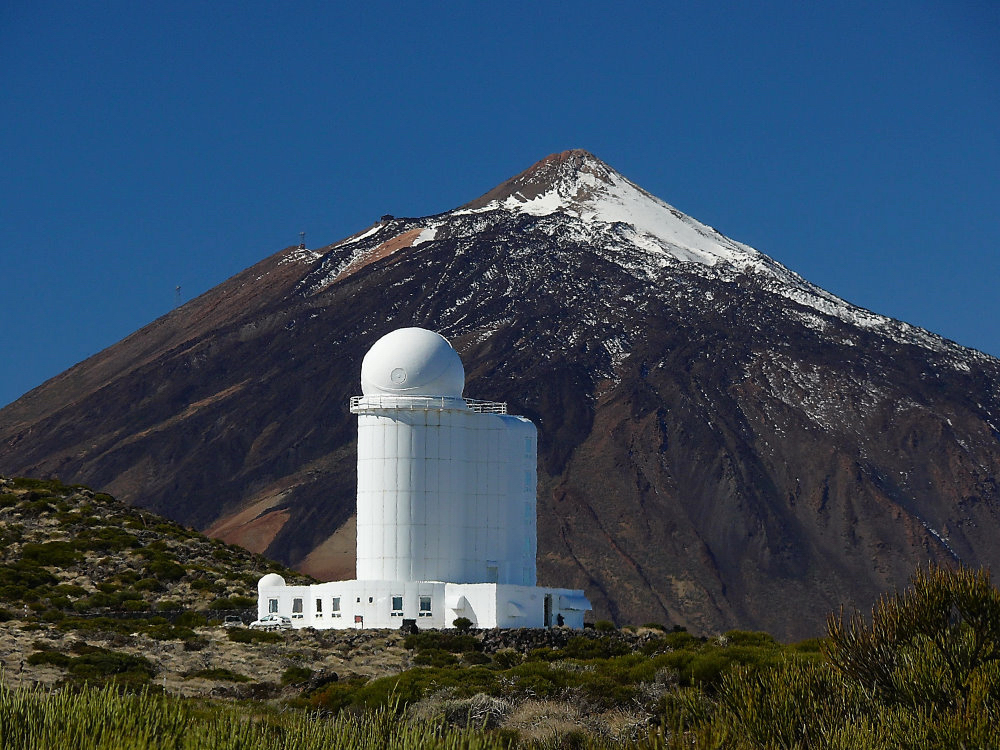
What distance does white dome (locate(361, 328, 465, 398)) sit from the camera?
48.6m

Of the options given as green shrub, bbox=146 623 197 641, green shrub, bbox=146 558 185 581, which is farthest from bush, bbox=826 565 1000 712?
green shrub, bbox=146 558 185 581

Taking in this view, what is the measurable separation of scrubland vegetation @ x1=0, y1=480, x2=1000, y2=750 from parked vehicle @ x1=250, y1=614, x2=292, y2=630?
1.80 meters

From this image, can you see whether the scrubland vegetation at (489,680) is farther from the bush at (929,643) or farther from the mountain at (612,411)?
the mountain at (612,411)

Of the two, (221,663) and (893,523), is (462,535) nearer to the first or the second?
(221,663)

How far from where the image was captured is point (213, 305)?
197m

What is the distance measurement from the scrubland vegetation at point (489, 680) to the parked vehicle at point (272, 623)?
5.90 ft

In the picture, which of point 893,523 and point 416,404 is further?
point 893,523

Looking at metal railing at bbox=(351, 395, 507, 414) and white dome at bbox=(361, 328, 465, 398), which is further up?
white dome at bbox=(361, 328, 465, 398)

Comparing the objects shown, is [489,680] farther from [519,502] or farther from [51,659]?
[519,502]

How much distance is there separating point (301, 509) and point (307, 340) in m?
35.1

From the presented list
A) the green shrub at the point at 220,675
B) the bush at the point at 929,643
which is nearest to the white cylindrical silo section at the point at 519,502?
the green shrub at the point at 220,675

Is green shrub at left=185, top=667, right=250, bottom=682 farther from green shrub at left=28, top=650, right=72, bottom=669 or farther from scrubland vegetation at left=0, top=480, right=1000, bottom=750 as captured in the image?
green shrub at left=28, top=650, right=72, bottom=669

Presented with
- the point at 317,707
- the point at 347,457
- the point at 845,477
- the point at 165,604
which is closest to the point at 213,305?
the point at 347,457

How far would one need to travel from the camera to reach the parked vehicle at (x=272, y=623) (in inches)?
1847
